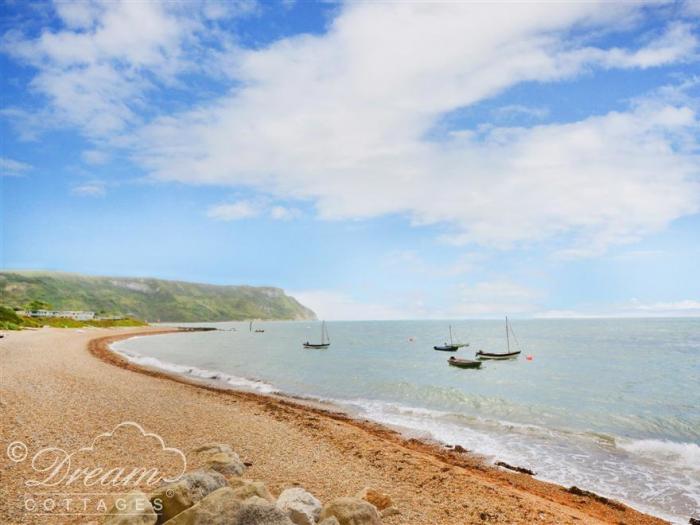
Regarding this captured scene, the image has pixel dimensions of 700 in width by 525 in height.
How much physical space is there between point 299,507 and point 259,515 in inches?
53.2

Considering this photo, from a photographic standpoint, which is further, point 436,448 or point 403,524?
point 436,448

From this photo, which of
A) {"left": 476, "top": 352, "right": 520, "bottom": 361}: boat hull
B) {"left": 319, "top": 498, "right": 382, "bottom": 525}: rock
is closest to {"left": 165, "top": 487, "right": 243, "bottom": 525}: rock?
{"left": 319, "top": 498, "right": 382, "bottom": 525}: rock

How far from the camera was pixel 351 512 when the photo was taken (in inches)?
347

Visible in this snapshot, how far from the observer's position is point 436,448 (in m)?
19.2

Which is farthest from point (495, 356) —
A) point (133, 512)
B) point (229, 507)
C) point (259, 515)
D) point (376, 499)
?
point (133, 512)

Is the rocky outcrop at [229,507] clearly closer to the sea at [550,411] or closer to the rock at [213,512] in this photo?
the rock at [213,512]

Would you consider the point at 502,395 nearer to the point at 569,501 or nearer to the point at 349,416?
the point at 349,416

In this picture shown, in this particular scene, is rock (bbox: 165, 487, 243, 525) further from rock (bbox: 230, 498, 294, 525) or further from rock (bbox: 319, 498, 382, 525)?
rock (bbox: 319, 498, 382, 525)

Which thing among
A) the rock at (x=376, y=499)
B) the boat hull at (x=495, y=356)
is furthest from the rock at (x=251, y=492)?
the boat hull at (x=495, y=356)

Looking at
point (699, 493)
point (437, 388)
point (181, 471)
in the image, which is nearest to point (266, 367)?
point (437, 388)

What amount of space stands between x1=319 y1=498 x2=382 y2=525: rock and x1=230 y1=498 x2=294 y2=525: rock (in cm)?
126

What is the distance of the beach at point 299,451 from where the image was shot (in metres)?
11.4

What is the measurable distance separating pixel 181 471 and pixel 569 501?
40.9ft

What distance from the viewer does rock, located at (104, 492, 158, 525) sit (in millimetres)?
7965
